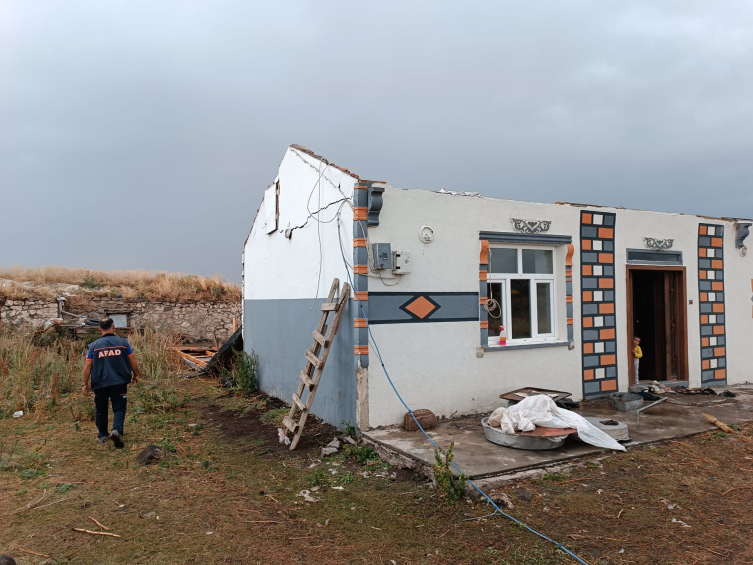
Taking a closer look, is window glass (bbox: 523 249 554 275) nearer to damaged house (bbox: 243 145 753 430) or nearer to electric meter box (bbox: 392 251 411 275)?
damaged house (bbox: 243 145 753 430)

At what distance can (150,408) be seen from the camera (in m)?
9.40

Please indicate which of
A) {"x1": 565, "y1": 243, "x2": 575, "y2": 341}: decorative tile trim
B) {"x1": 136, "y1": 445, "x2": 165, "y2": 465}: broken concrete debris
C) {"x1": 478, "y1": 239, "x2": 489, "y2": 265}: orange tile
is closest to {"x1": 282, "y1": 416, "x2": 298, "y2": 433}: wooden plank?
{"x1": 136, "y1": 445, "x2": 165, "y2": 465}: broken concrete debris

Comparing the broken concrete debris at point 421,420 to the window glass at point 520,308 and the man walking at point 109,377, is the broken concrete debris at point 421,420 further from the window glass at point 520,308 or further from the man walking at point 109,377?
the man walking at point 109,377

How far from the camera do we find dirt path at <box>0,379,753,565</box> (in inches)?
163

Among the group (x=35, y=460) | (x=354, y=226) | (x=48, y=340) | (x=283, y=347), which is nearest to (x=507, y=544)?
(x=354, y=226)

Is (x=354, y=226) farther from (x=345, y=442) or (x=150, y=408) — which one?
(x=150, y=408)

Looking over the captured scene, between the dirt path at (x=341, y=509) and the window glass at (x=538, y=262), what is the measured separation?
3264mm

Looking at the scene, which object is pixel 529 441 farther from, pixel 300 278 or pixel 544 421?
pixel 300 278

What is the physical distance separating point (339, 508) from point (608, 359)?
6125mm

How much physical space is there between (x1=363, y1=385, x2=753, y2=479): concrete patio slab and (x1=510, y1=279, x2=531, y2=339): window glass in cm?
152

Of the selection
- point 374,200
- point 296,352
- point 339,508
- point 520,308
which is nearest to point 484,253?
point 520,308

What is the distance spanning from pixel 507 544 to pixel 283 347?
21.4ft

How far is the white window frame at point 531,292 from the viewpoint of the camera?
27.3ft

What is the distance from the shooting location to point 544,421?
20.4 feet
